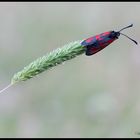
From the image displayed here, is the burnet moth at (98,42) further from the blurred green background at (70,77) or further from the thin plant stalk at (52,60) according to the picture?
the blurred green background at (70,77)

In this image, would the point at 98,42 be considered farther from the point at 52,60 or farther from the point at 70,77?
the point at 70,77

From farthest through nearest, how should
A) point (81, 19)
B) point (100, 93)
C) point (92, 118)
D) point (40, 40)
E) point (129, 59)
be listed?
point (81, 19) < point (40, 40) < point (129, 59) < point (100, 93) < point (92, 118)

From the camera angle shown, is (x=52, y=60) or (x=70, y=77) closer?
(x=52, y=60)

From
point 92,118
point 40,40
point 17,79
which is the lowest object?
point 92,118

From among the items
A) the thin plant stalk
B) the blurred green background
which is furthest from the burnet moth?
the blurred green background

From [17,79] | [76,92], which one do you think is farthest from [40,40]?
[17,79]

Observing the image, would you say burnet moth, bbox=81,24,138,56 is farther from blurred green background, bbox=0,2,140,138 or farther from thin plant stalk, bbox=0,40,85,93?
blurred green background, bbox=0,2,140,138

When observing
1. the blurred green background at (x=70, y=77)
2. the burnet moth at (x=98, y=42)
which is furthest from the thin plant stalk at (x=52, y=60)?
the blurred green background at (x=70, y=77)

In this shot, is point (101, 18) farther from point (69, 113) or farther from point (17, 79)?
point (17, 79)

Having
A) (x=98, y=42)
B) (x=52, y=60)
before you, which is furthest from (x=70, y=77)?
(x=98, y=42)
